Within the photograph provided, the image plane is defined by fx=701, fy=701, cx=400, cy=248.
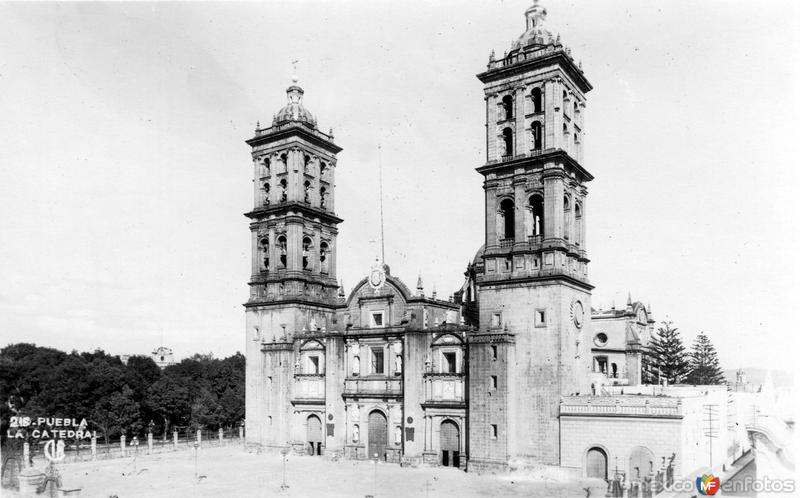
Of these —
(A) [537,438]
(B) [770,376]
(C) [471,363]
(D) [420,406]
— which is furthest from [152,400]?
(B) [770,376]

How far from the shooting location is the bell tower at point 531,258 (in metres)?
44.4

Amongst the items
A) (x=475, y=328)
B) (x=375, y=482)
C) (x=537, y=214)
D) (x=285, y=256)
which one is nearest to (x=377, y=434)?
(x=375, y=482)

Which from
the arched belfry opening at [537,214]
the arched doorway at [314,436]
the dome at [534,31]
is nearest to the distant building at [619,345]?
the arched belfry opening at [537,214]

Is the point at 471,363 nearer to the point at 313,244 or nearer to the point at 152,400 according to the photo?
the point at 313,244

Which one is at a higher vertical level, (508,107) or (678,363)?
(508,107)

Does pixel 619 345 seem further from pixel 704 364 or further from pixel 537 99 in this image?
pixel 537 99

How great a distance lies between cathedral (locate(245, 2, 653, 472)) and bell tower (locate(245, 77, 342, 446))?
0.12m

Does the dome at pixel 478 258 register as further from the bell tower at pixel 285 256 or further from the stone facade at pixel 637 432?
the stone facade at pixel 637 432

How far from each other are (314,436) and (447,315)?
48.2ft

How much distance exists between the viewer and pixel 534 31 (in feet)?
160

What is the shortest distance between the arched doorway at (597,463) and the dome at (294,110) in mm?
36186

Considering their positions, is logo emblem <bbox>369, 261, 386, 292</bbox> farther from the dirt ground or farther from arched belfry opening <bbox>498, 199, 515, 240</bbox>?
the dirt ground

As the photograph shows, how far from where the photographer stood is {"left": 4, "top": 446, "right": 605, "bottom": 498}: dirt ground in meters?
40.3

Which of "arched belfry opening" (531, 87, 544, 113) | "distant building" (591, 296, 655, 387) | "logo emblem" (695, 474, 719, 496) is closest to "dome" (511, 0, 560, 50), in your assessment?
"arched belfry opening" (531, 87, 544, 113)
